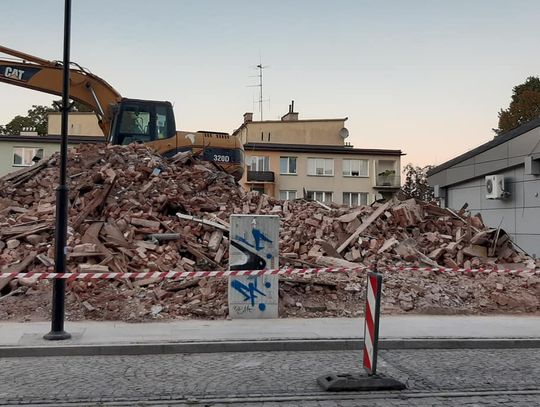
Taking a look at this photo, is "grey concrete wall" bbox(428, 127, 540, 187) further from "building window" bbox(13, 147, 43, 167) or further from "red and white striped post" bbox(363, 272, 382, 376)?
"building window" bbox(13, 147, 43, 167)

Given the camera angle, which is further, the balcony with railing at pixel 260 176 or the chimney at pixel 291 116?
the chimney at pixel 291 116

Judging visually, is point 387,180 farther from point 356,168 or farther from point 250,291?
point 250,291

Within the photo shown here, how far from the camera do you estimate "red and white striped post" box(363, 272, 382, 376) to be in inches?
271

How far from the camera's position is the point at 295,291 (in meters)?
12.1

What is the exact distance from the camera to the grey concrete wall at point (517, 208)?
19094 mm

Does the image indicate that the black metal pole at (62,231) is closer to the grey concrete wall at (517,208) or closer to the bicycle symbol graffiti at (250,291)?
the bicycle symbol graffiti at (250,291)

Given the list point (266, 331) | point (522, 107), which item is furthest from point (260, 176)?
point (266, 331)

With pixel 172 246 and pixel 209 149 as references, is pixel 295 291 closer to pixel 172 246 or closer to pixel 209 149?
pixel 172 246

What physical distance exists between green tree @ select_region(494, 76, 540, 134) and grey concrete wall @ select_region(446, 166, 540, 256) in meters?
33.5

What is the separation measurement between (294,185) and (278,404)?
45.3 m

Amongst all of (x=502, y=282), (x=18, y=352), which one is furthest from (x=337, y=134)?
(x=18, y=352)

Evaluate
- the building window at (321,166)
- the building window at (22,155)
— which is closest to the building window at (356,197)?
the building window at (321,166)

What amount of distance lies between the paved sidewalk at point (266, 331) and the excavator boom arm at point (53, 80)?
9.91 metres

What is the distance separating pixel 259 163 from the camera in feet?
166
